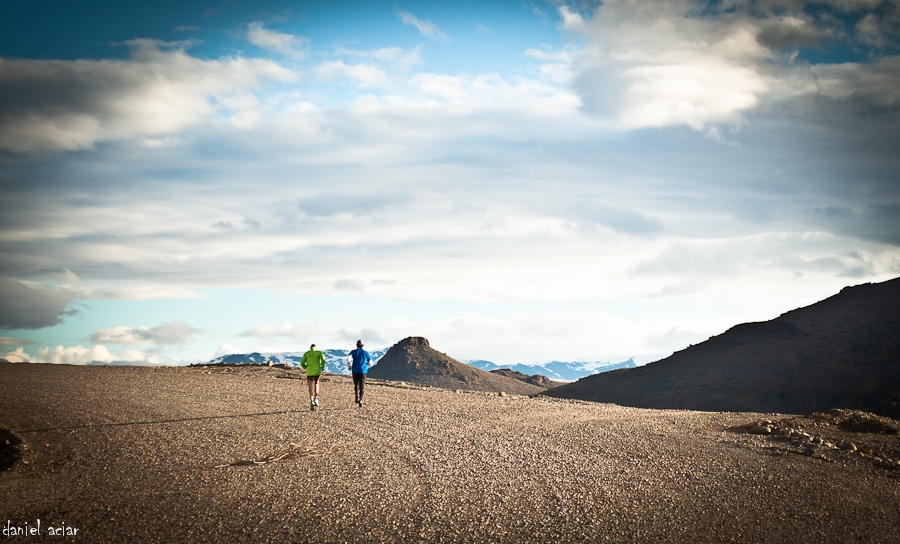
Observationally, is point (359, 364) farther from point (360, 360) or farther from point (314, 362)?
point (314, 362)

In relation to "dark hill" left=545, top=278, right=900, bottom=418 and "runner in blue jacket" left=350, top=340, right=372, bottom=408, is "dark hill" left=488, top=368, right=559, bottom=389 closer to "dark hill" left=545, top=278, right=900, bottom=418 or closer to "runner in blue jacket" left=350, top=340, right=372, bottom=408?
"dark hill" left=545, top=278, right=900, bottom=418

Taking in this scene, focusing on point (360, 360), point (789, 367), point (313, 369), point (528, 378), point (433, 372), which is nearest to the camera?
point (313, 369)

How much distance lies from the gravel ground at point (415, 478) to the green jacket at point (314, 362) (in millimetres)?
1429

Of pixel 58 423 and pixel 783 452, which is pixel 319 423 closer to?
pixel 58 423

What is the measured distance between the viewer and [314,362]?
818 inches

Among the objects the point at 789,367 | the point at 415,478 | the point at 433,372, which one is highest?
the point at 433,372

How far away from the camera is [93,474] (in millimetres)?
12352

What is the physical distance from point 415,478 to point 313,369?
943 centimetres

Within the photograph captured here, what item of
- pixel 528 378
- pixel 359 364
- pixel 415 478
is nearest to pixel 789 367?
pixel 359 364

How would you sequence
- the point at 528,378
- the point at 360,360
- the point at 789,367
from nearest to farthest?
the point at 360,360
the point at 789,367
the point at 528,378

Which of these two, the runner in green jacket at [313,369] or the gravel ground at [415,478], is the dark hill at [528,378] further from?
the gravel ground at [415,478]

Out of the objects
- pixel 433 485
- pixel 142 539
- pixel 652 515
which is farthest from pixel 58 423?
pixel 652 515

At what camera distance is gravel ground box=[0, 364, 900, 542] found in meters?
9.98

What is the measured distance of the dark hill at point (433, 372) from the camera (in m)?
124
